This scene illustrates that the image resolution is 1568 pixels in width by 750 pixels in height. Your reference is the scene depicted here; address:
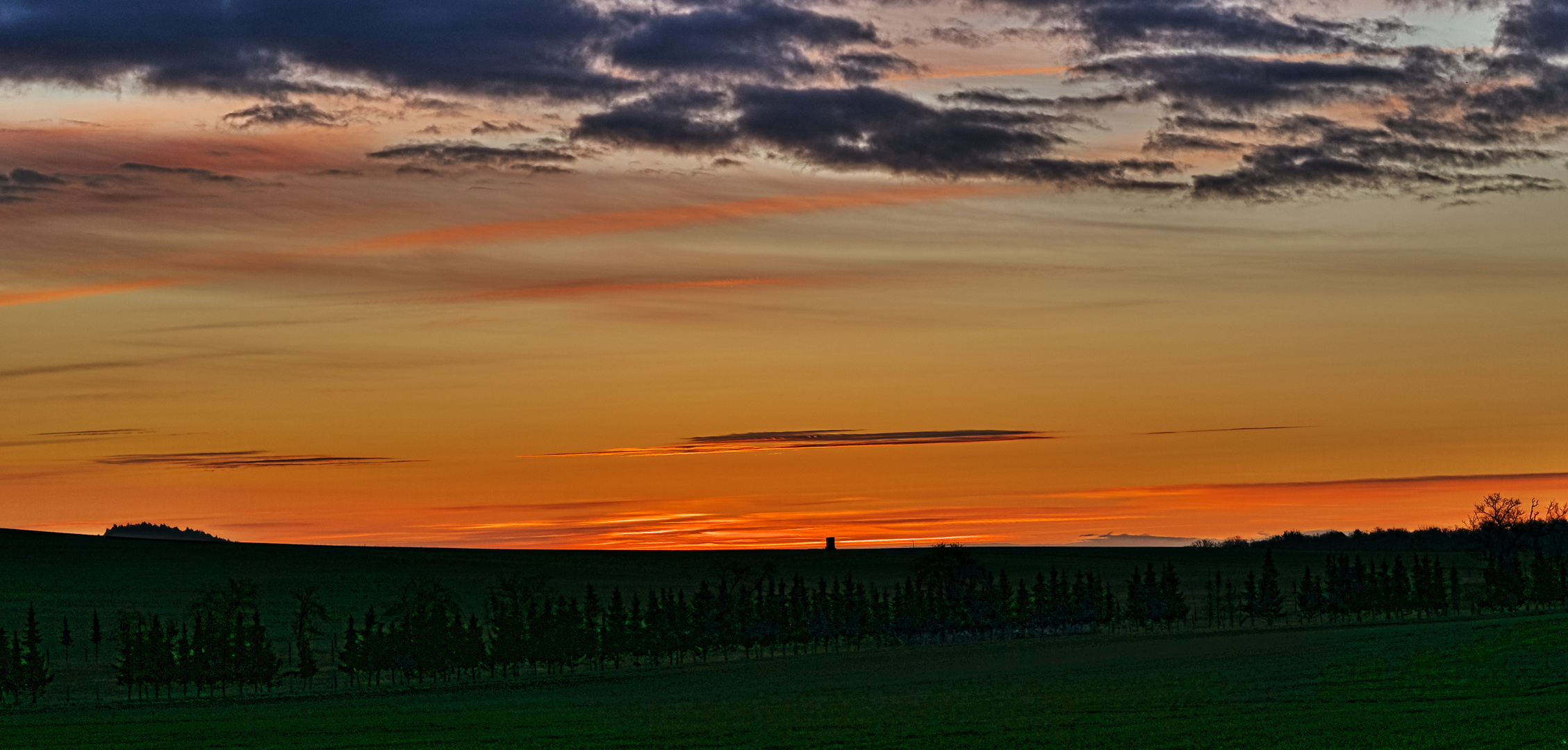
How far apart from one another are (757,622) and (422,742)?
121 metres

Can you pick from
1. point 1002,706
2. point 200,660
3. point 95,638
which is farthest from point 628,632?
point 1002,706

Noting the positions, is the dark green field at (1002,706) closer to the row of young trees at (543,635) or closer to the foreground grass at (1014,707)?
the foreground grass at (1014,707)

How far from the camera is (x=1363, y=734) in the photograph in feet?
174

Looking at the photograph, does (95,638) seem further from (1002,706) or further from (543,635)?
(1002,706)

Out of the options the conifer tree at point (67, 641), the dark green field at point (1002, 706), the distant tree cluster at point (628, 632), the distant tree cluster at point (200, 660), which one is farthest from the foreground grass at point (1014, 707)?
the conifer tree at point (67, 641)

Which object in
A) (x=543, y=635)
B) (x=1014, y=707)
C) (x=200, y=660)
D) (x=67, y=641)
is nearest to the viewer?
(x=1014, y=707)

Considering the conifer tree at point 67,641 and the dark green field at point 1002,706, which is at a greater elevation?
the conifer tree at point 67,641

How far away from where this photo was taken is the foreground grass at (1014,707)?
189 ft

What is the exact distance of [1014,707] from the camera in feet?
245

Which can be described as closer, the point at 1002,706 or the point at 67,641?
the point at 1002,706

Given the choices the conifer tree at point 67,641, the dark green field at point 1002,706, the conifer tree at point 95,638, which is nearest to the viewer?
the dark green field at point 1002,706

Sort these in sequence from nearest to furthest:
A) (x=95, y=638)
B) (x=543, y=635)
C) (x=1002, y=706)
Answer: (x=1002, y=706)
(x=543, y=635)
(x=95, y=638)

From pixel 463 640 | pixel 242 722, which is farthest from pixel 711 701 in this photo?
pixel 463 640

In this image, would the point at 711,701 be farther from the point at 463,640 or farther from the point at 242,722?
the point at 463,640
